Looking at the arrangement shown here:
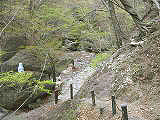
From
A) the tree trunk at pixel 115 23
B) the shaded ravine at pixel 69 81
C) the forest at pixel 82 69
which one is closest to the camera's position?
the forest at pixel 82 69

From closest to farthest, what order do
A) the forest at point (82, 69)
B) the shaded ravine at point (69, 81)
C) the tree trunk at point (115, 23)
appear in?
the forest at point (82, 69), the tree trunk at point (115, 23), the shaded ravine at point (69, 81)

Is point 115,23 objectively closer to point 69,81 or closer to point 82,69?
point 69,81

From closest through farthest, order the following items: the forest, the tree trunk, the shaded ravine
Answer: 1. the forest
2. the tree trunk
3. the shaded ravine

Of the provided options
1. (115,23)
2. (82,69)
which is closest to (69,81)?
(82,69)

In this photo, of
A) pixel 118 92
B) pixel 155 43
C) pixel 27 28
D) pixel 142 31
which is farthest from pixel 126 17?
pixel 118 92

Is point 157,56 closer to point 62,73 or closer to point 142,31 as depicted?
point 142,31

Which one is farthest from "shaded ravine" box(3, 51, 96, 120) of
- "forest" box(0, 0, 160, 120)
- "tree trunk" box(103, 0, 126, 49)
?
"tree trunk" box(103, 0, 126, 49)

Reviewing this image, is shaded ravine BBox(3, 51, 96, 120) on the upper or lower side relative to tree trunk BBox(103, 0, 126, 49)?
lower

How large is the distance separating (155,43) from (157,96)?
274 centimetres

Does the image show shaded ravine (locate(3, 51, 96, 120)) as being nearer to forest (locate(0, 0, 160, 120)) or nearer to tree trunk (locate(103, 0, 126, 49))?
forest (locate(0, 0, 160, 120))

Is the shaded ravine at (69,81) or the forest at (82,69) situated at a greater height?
the forest at (82,69)

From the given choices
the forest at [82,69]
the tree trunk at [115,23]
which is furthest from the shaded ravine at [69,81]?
the tree trunk at [115,23]

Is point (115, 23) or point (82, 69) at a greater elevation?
point (115, 23)

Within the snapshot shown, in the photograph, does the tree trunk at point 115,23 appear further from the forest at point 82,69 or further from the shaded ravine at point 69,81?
the shaded ravine at point 69,81
